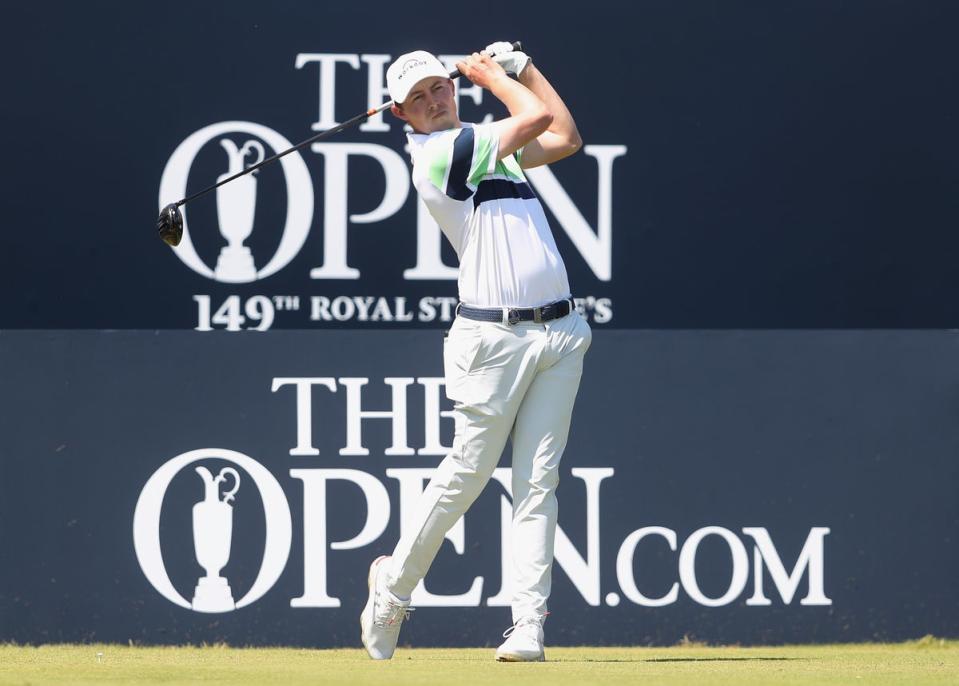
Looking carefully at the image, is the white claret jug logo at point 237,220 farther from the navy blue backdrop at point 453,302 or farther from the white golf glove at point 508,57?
the white golf glove at point 508,57

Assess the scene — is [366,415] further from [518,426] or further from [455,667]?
[455,667]

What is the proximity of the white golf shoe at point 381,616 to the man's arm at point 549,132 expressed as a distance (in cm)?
114

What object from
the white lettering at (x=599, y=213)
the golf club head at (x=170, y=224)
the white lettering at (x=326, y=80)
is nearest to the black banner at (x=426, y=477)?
the white lettering at (x=599, y=213)

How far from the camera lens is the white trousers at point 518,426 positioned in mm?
3969

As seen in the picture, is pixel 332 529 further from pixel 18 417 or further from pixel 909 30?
pixel 909 30

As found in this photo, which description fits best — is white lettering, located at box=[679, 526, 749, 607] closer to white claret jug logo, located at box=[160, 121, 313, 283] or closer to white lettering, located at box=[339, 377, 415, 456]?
white lettering, located at box=[339, 377, 415, 456]

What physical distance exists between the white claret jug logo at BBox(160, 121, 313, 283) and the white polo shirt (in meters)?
0.97

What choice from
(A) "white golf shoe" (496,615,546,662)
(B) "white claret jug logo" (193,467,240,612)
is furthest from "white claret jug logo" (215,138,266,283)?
(A) "white golf shoe" (496,615,546,662)

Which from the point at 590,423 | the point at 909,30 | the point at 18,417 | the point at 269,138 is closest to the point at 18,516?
the point at 18,417

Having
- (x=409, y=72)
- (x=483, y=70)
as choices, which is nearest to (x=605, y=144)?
(x=483, y=70)

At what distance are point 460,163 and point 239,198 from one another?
1.23 m

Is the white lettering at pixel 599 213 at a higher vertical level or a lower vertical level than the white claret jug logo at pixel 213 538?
higher

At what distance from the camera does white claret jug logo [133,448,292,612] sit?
16.0 feet

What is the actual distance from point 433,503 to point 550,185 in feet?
4.41
